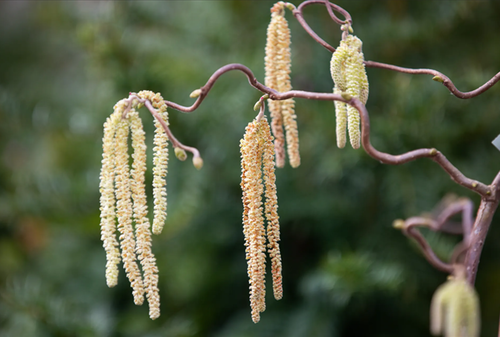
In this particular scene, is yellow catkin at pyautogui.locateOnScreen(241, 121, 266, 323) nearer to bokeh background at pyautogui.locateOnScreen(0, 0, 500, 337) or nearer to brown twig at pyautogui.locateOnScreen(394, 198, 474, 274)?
brown twig at pyautogui.locateOnScreen(394, 198, 474, 274)

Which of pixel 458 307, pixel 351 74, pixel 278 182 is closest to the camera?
pixel 458 307

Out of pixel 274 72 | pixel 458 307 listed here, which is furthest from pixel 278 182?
pixel 458 307

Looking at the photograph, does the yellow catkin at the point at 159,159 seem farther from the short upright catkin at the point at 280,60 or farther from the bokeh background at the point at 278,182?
the bokeh background at the point at 278,182

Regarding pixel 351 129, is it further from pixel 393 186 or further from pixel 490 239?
pixel 490 239

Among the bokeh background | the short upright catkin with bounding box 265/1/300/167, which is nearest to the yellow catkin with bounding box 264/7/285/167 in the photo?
the short upright catkin with bounding box 265/1/300/167

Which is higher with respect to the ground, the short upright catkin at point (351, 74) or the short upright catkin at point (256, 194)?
the short upright catkin at point (351, 74)

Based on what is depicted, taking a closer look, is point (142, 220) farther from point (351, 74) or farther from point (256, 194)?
point (351, 74)

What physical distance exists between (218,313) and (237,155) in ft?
1.06

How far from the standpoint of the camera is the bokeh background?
0.82m

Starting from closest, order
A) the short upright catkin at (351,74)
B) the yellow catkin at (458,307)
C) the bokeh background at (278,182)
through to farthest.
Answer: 1. the yellow catkin at (458,307)
2. the short upright catkin at (351,74)
3. the bokeh background at (278,182)

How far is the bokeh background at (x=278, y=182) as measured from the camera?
32.3 inches

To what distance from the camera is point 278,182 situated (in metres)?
0.97

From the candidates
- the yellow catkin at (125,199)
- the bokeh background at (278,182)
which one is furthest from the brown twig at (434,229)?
the bokeh background at (278,182)

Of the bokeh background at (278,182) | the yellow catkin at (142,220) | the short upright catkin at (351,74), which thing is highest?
the short upright catkin at (351,74)
